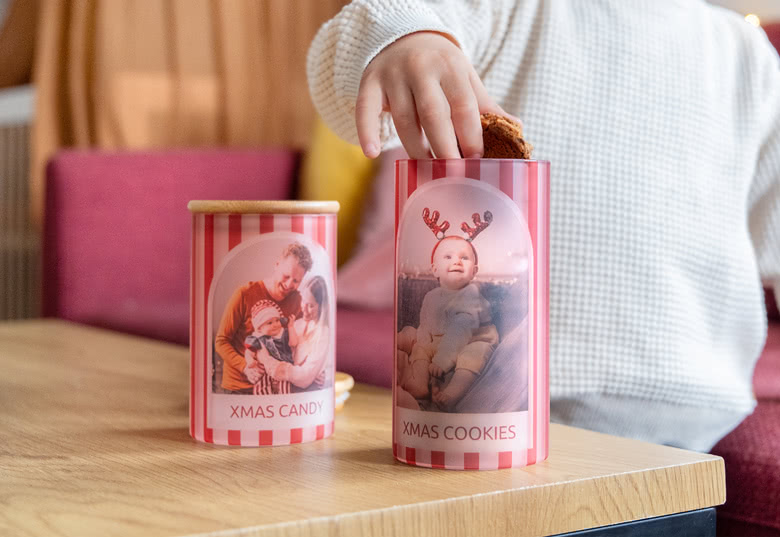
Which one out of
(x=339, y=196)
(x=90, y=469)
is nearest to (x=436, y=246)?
(x=90, y=469)

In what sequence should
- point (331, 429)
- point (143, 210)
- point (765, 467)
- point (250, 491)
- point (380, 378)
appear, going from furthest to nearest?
1. point (143, 210)
2. point (380, 378)
3. point (765, 467)
4. point (331, 429)
5. point (250, 491)

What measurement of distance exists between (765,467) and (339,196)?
4.38 feet

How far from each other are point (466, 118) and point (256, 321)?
18 cm

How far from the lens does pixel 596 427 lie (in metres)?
0.98

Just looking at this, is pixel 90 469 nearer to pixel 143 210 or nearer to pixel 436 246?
pixel 436 246

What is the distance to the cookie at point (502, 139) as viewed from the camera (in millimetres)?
524

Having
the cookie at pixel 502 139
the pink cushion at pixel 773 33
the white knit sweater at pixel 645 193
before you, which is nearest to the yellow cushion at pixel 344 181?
the pink cushion at pixel 773 33

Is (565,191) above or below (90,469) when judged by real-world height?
above

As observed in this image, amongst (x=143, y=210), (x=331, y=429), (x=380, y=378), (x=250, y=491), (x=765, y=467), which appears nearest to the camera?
(x=250, y=491)

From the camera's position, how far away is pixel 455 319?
0.50 metres

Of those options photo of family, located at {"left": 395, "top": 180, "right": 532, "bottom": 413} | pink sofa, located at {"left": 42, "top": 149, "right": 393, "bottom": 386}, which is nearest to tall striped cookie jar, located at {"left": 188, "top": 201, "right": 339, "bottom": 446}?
photo of family, located at {"left": 395, "top": 180, "right": 532, "bottom": 413}

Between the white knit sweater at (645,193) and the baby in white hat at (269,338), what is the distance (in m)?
0.45

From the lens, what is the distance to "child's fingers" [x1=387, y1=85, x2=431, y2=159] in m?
0.58

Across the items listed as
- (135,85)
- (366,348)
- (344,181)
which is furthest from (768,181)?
(135,85)
